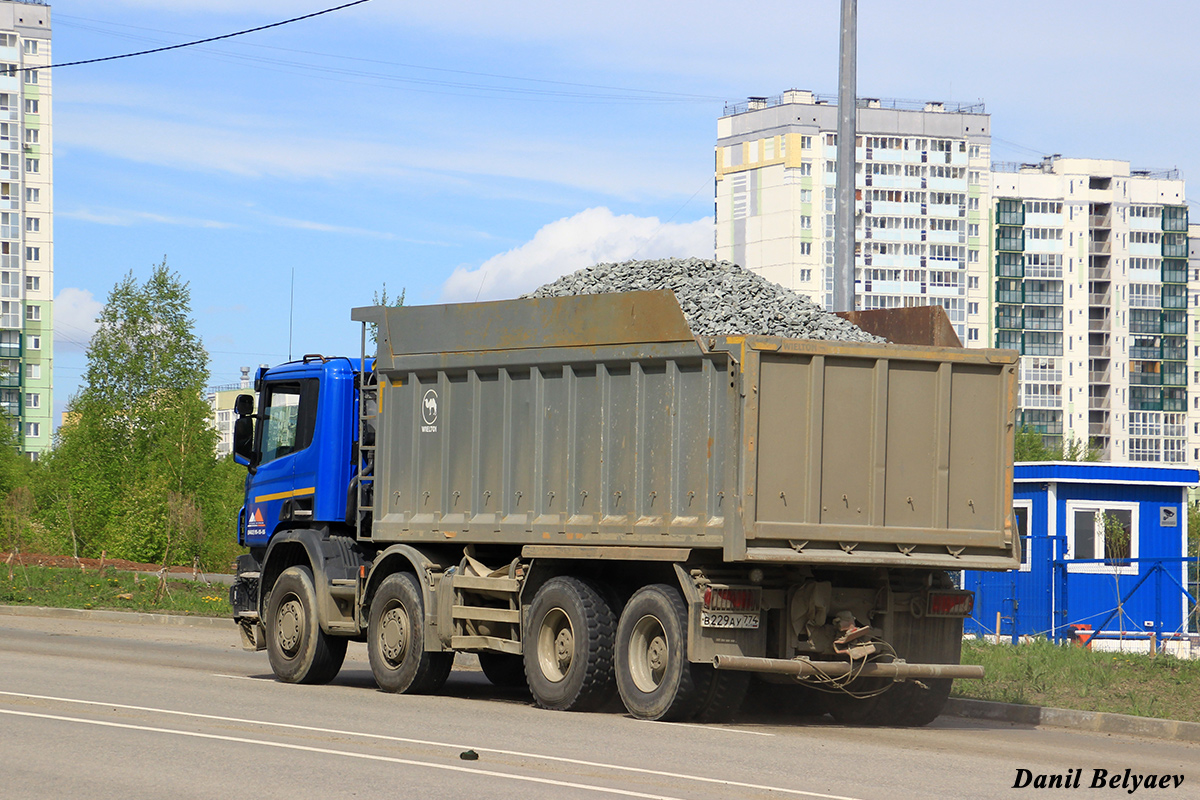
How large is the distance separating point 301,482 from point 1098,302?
13329 centimetres

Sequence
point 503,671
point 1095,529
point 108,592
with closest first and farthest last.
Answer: point 503,671 → point 1095,529 → point 108,592

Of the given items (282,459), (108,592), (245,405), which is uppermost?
(245,405)

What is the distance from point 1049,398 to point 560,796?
135844mm

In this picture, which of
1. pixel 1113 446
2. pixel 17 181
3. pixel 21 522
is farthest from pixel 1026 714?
pixel 1113 446

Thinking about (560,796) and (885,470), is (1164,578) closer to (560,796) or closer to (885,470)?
(885,470)

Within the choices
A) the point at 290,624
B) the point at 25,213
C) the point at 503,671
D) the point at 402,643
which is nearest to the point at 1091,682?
the point at 503,671

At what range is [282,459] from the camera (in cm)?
1638

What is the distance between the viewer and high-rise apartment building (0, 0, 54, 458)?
406 ft

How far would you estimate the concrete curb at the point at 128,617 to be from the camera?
25.6 meters

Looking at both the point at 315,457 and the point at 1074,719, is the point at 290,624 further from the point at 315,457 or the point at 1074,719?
the point at 1074,719

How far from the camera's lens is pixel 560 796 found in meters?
8.06

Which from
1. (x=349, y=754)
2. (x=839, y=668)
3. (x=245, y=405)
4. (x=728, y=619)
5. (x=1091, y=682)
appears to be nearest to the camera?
(x=349, y=754)

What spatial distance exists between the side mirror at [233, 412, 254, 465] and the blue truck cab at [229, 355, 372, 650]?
11 millimetres

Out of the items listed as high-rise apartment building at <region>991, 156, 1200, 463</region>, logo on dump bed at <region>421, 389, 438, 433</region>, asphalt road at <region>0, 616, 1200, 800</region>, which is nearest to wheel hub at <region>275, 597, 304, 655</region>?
asphalt road at <region>0, 616, 1200, 800</region>
